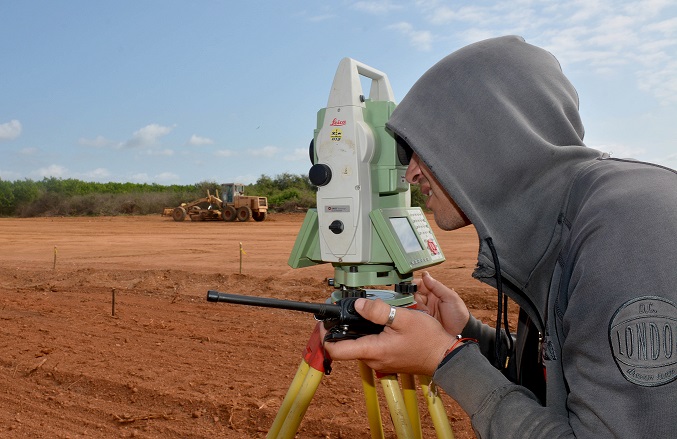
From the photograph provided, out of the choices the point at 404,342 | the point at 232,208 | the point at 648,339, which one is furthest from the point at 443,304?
the point at 232,208

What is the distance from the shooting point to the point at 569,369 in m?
1.11

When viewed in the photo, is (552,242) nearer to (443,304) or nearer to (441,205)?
(441,205)

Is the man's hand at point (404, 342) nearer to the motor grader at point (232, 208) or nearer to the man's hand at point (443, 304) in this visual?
the man's hand at point (443, 304)

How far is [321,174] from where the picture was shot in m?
2.35

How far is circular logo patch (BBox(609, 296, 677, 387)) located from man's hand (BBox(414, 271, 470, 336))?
1.15 metres

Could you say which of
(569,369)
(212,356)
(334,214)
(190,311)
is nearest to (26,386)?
(212,356)

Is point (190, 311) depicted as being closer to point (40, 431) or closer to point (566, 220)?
point (40, 431)

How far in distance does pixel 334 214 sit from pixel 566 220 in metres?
1.28

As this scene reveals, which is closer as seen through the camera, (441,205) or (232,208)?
(441,205)

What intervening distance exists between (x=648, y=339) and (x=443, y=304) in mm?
1266

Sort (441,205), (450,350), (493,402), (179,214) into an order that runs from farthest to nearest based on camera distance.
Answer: (179,214)
(441,205)
(450,350)
(493,402)

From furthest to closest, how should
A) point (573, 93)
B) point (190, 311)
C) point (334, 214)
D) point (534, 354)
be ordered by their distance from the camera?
point (190, 311), point (334, 214), point (534, 354), point (573, 93)

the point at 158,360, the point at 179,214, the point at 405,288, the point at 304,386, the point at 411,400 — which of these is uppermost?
the point at 179,214

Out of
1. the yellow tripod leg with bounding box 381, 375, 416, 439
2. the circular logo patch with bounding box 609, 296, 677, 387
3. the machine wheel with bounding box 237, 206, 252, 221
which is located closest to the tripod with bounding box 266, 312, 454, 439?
the yellow tripod leg with bounding box 381, 375, 416, 439
